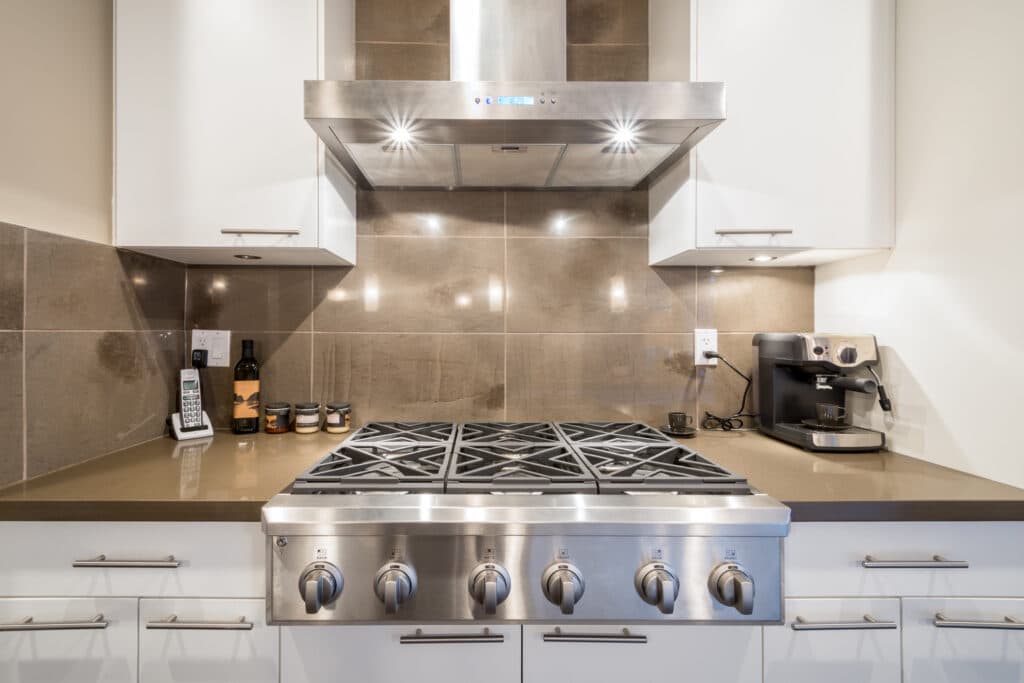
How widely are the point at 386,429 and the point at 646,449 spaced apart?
31.8 inches

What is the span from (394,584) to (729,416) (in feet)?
Result: 4.14

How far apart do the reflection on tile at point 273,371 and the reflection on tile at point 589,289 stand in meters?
0.74

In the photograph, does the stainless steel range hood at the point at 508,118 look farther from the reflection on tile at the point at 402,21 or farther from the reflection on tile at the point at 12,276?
the reflection on tile at the point at 12,276

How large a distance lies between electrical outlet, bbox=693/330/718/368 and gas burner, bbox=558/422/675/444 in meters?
0.31

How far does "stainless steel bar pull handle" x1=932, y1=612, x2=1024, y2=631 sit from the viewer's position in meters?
0.92

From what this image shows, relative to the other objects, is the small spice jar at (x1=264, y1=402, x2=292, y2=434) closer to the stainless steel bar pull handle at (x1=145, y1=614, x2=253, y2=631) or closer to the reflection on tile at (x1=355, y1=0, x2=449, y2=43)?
the stainless steel bar pull handle at (x1=145, y1=614, x2=253, y2=631)

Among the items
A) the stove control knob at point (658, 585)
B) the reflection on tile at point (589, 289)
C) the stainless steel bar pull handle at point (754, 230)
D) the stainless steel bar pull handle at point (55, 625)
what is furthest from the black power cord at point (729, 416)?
the stainless steel bar pull handle at point (55, 625)

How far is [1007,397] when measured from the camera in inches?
40.7

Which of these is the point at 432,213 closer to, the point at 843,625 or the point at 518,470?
the point at 518,470

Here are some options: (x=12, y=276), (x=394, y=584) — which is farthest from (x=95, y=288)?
(x=394, y=584)

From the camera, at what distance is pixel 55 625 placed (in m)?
0.90

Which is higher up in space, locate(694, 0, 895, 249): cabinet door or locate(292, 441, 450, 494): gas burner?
locate(694, 0, 895, 249): cabinet door

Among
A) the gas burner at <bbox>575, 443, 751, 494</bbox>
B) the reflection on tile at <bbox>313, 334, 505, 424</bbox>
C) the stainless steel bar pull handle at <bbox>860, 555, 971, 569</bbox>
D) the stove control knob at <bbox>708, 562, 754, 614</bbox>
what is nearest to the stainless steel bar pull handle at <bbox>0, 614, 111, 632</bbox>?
the reflection on tile at <bbox>313, 334, 505, 424</bbox>

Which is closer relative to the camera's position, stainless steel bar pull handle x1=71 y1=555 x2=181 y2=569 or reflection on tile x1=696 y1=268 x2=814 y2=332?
stainless steel bar pull handle x1=71 y1=555 x2=181 y2=569
